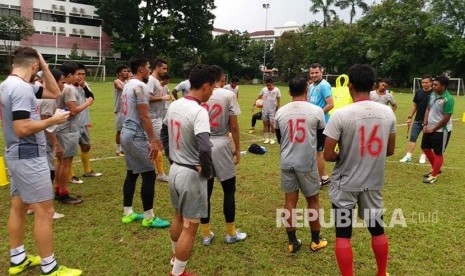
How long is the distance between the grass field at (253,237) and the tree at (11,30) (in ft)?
140

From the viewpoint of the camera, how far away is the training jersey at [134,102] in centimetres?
464

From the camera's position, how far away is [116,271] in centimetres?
383

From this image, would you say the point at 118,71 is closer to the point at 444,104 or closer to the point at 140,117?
the point at 140,117

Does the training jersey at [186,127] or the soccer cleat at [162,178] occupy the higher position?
the training jersey at [186,127]

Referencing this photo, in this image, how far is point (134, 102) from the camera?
4.70 metres

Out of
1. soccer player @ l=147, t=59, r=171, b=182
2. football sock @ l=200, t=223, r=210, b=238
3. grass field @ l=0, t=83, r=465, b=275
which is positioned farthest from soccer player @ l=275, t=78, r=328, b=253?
soccer player @ l=147, t=59, r=171, b=182

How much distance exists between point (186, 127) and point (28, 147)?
4.78 feet

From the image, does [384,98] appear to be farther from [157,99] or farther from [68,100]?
[68,100]

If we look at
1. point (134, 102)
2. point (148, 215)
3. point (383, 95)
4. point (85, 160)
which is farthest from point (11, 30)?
point (148, 215)

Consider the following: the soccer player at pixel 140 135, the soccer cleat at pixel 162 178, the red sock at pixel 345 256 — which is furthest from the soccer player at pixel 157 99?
the red sock at pixel 345 256

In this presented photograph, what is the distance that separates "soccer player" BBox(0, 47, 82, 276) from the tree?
4543 centimetres

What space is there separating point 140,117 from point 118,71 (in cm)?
389

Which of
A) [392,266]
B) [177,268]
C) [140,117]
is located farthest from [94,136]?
[392,266]

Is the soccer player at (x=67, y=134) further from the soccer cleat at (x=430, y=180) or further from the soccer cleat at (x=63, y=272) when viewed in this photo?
the soccer cleat at (x=430, y=180)
